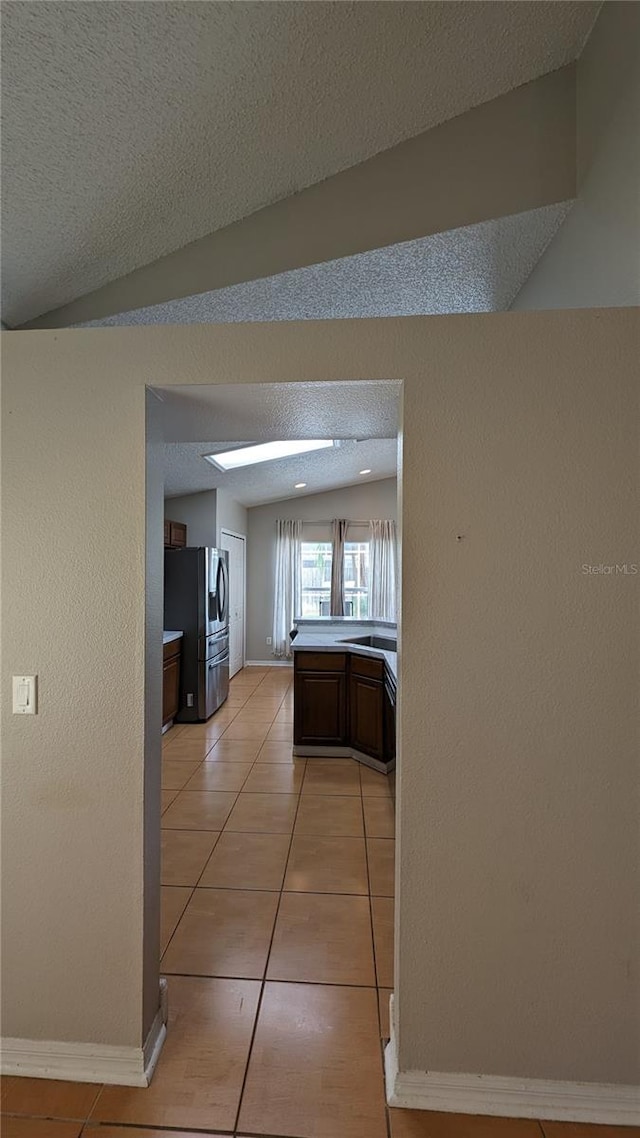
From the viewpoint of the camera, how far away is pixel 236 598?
283 inches

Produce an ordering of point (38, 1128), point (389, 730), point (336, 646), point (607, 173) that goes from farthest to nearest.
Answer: point (336, 646)
point (389, 730)
point (607, 173)
point (38, 1128)

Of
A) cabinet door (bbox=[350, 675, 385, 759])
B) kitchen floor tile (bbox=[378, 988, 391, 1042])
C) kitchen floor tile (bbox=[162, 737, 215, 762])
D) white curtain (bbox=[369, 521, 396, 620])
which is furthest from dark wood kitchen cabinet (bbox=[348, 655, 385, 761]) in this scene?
white curtain (bbox=[369, 521, 396, 620])

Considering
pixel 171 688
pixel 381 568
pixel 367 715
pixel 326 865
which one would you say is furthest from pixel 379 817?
pixel 381 568

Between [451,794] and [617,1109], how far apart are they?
0.93 metres

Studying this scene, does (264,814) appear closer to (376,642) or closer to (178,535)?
(376,642)

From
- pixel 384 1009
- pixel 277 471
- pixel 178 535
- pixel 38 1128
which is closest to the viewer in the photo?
pixel 38 1128

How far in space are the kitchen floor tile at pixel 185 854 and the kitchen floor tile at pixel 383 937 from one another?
864 mm

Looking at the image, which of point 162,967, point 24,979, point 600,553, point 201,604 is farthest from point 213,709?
point 600,553

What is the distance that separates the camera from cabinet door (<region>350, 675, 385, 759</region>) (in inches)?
140

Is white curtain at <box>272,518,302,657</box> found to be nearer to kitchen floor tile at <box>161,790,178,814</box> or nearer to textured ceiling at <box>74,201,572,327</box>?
kitchen floor tile at <box>161,790,178,814</box>

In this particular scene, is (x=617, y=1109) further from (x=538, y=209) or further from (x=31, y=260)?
(x=31, y=260)

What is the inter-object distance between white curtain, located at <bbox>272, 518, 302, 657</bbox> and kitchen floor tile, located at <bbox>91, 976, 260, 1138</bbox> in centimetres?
604

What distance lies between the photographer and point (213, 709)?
5004 millimetres

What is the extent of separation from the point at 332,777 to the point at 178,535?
3.15m
